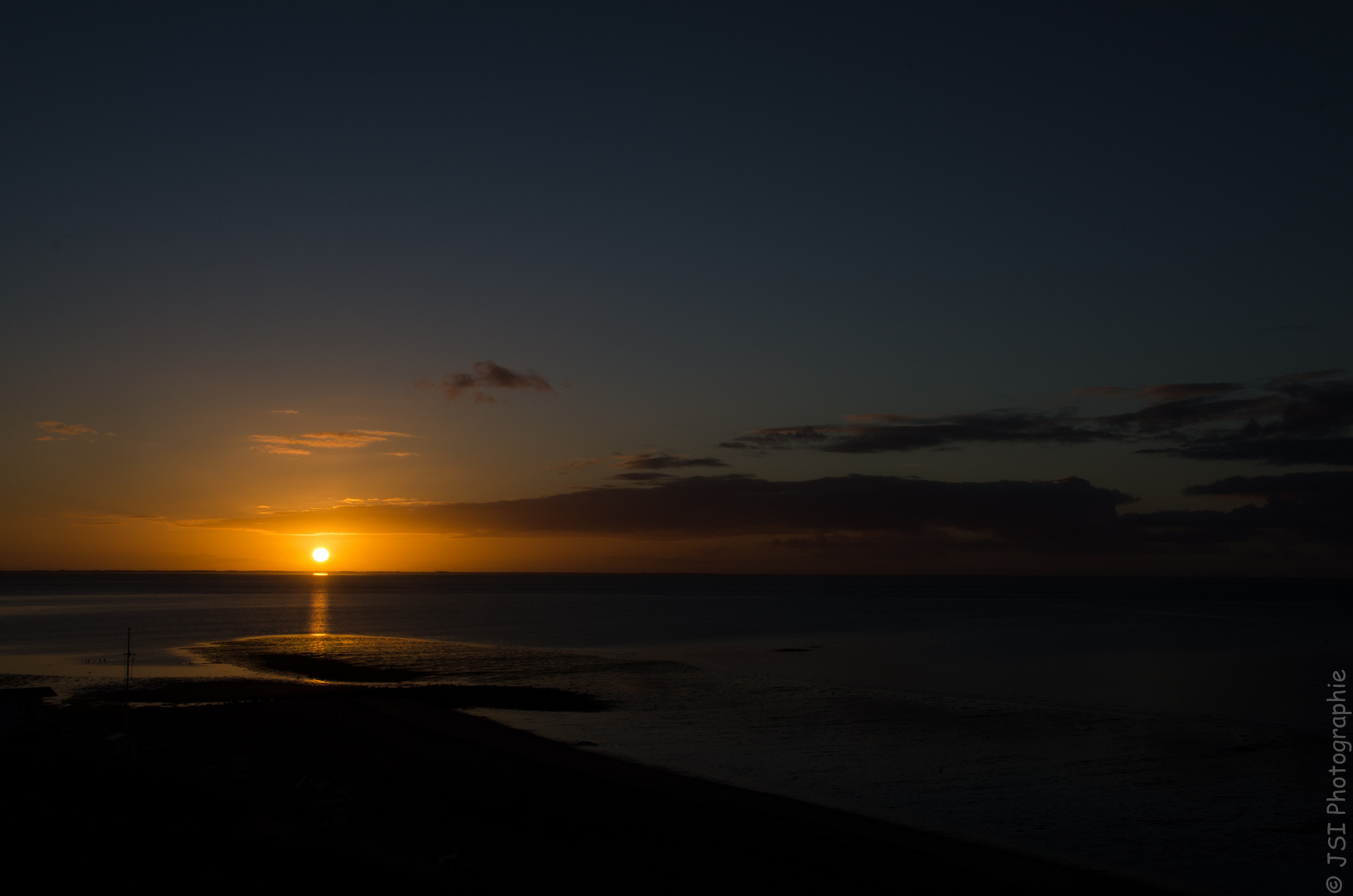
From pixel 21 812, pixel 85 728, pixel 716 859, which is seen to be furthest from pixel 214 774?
pixel 716 859

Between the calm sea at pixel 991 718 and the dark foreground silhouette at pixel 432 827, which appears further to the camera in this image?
the calm sea at pixel 991 718

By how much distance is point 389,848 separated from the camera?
2088cm

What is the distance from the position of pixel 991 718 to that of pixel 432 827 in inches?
1151

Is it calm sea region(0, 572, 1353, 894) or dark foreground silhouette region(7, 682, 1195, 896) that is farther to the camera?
calm sea region(0, 572, 1353, 894)

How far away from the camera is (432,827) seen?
23.0 meters

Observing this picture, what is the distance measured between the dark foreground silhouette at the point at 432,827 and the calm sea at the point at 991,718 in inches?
122

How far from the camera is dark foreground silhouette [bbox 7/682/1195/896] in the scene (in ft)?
59.1

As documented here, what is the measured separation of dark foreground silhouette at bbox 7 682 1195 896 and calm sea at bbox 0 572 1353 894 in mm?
3087

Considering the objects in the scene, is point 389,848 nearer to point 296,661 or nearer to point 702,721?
point 702,721

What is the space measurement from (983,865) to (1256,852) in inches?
307

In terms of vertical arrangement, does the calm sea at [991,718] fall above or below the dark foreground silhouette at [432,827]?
below

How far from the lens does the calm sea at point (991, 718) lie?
80.8ft

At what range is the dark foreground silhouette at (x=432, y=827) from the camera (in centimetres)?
1802

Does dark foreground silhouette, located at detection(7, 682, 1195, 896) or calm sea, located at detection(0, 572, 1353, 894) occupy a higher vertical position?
dark foreground silhouette, located at detection(7, 682, 1195, 896)
